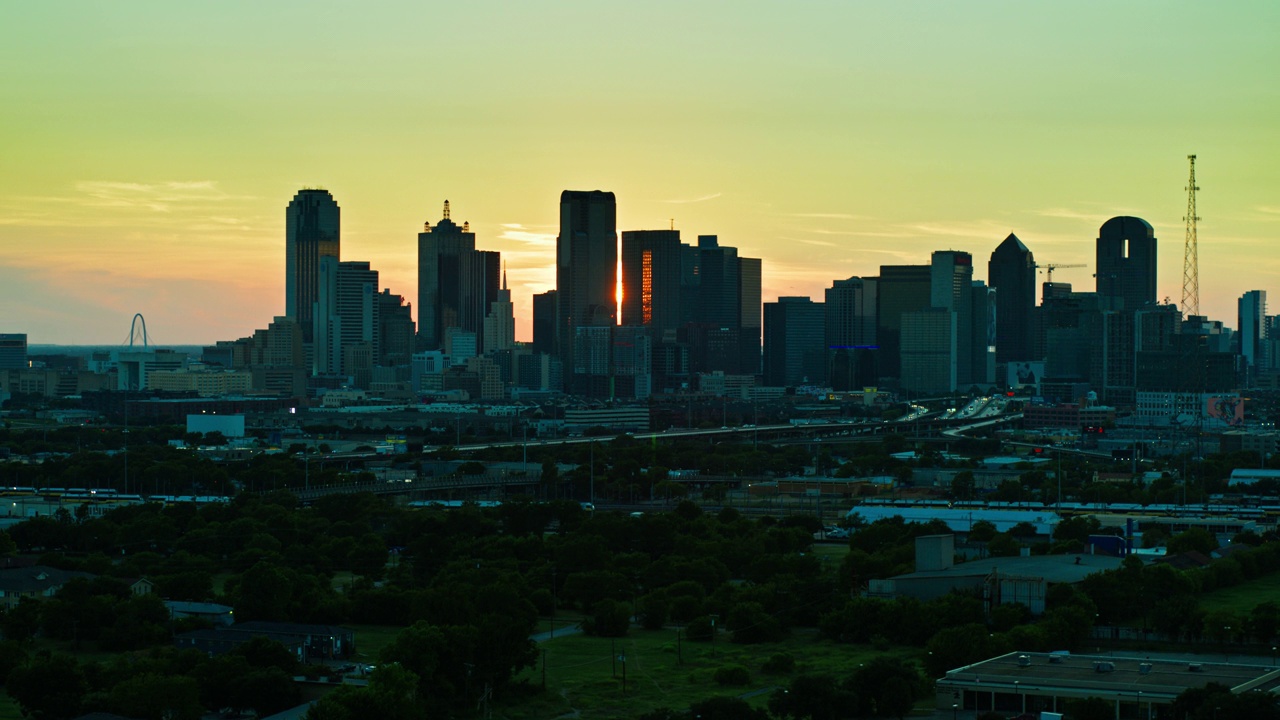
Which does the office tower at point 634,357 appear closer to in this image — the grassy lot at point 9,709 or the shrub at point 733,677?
the shrub at point 733,677

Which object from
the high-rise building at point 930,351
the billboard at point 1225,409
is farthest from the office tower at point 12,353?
the billboard at point 1225,409

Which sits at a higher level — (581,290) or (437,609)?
(581,290)

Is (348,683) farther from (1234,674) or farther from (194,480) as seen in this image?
(194,480)

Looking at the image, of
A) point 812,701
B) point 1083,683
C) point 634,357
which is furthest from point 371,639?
point 634,357

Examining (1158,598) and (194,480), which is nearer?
(1158,598)

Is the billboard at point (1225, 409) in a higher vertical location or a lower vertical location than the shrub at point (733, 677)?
higher

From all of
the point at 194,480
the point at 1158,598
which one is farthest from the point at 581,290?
the point at 1158,598

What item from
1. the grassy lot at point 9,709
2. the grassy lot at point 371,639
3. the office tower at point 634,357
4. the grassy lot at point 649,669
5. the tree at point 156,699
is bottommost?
the grassy lot at point 9,709
